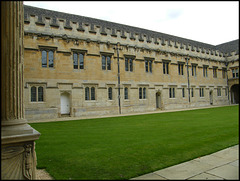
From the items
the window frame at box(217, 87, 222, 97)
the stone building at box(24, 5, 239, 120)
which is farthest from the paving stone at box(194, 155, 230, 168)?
the window frame at box(217, 87, 222, 97)

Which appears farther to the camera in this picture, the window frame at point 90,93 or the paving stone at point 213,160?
the window frame at point 90,93

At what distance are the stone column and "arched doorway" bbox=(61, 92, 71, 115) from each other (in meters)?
15.0

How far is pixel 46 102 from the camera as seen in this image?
1630 centimetres

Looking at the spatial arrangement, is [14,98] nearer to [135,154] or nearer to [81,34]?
[135,154]

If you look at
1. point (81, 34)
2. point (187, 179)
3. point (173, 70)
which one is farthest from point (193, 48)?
point (187, 179)

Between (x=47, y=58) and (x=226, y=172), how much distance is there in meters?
16.7

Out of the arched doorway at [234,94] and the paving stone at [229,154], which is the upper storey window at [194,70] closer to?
the arched doorway at [234,94]

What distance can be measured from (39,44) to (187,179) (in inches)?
659

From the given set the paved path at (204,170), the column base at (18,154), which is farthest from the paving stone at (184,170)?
the column base at (18,154)

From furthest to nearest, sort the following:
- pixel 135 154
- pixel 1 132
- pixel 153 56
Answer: pixel 153 56 < pixel 135 154 < pixel 1 132

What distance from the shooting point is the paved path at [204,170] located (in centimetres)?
323

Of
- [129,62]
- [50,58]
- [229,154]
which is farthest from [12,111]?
[129,62]

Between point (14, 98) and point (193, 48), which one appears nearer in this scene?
point (14, 98)

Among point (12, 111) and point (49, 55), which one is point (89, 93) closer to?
point (49, 55)
